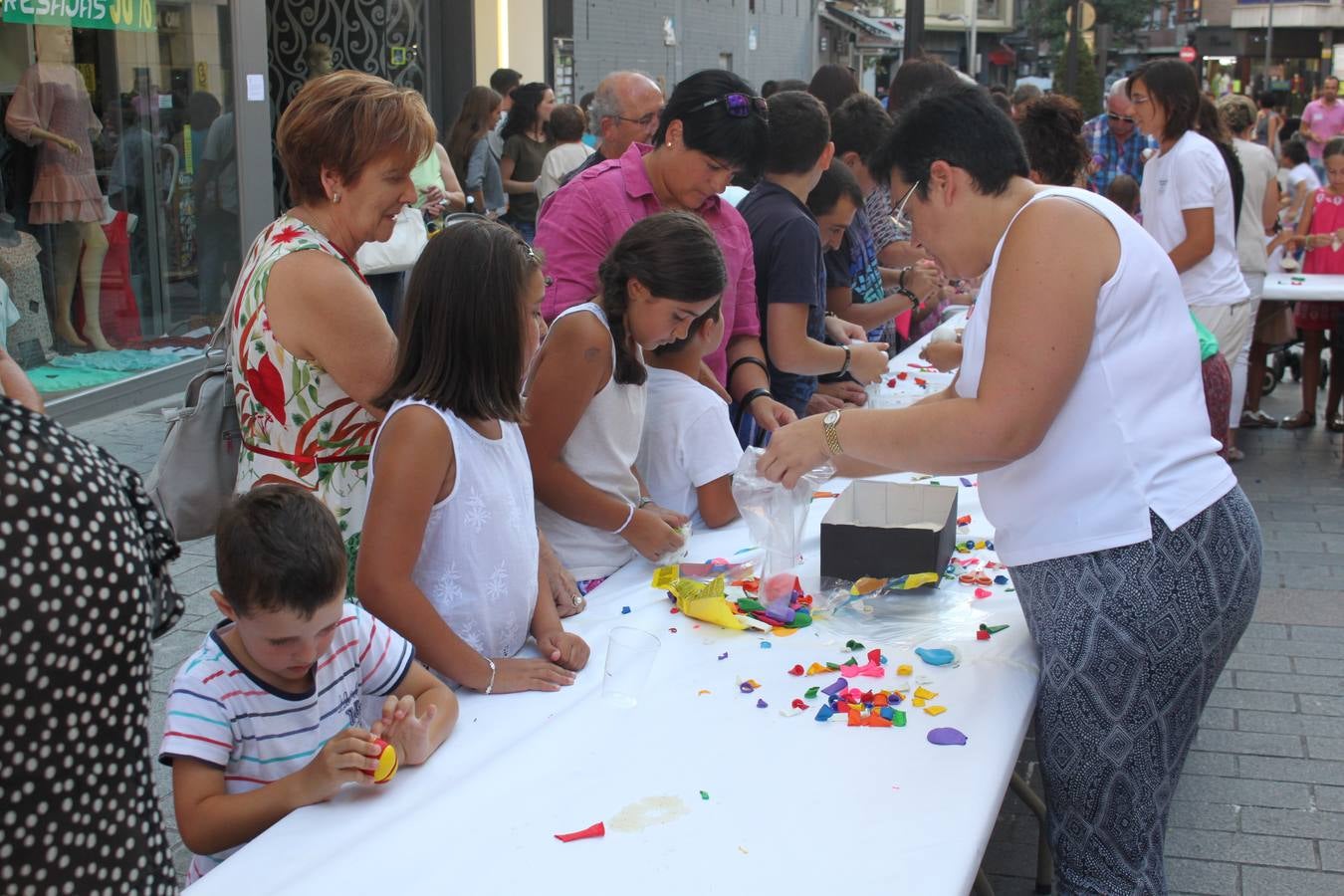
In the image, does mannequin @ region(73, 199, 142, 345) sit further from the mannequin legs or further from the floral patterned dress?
the floral patterned dress

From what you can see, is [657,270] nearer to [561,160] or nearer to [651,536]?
→ [651,536]

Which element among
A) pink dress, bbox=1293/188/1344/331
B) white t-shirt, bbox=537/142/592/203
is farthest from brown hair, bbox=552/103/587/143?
pink dress, bbox=1293/188/1344/331

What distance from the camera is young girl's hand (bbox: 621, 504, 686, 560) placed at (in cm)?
288

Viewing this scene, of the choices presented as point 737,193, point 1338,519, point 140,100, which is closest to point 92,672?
point 737,193

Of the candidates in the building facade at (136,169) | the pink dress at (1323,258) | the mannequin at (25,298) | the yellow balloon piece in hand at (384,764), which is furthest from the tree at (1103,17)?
the yellow balloon piece in hand at (384,764)

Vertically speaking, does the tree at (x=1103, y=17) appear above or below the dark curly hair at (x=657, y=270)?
above

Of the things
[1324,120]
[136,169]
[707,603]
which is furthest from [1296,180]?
[707,603]

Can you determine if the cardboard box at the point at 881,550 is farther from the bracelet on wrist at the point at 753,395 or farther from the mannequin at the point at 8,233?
the mannequin at the point at 8,233

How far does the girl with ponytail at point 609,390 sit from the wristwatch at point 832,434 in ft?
1.94

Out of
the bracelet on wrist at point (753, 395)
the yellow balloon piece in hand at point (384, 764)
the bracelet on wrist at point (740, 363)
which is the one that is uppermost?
the bracelet on wrist at point (740, 363)

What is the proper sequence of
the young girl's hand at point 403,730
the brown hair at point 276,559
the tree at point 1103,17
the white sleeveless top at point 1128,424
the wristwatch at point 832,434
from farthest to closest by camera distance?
1. the tree at point 1103,17
2. the wristwatch at point 832,434
3. the white sleeveless top at point 1128,424
4. the young girl's hand at point 403,730
5. the brown hair at point 276,559

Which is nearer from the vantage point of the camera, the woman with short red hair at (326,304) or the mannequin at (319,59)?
the woman with short red hair at (326,304)

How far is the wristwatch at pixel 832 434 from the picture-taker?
234 cm

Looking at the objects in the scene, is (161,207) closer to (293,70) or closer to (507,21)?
(293,70)
